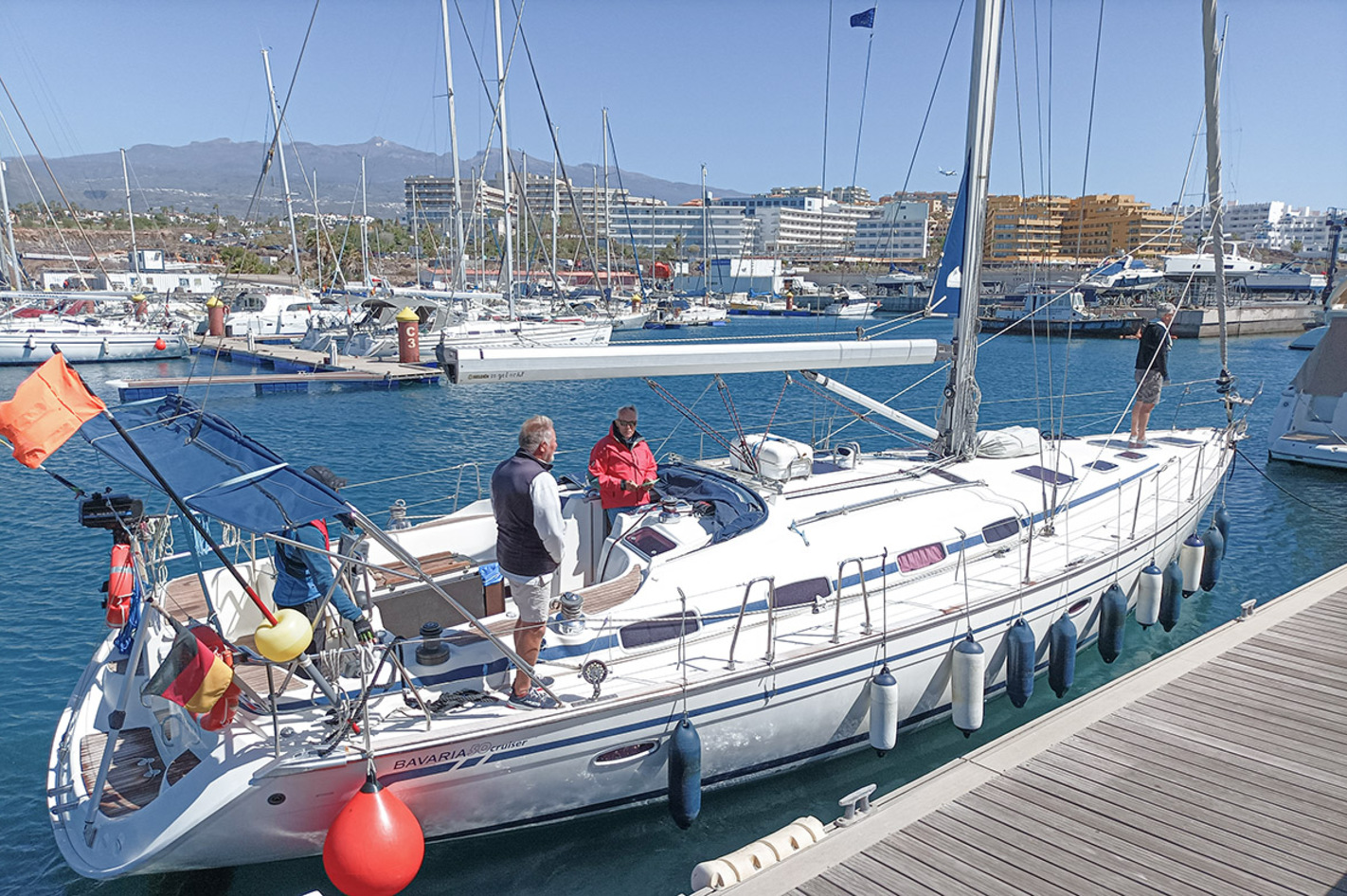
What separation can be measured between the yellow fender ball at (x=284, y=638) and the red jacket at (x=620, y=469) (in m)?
3.78

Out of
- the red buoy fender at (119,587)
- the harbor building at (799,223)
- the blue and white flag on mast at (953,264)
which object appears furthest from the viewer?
the harbor building at (799,223)

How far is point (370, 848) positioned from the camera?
534cm

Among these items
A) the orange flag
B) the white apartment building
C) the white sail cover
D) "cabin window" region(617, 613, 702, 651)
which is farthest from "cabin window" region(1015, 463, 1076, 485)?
the white apartment building

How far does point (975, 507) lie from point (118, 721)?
322 inches

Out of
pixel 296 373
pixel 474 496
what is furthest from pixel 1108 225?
pixel 474 496

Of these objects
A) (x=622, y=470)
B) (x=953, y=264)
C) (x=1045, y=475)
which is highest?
(x=953, y=264)

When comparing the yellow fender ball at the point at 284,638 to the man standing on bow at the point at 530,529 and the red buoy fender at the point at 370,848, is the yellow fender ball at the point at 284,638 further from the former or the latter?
the man standing on bow at the point at 530,529

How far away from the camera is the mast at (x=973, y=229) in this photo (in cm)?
959

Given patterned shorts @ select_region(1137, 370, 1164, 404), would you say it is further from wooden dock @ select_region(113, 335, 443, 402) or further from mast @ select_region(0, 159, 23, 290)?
mast @ select_region(0, 159, 23, 290)

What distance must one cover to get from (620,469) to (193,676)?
4.25 m

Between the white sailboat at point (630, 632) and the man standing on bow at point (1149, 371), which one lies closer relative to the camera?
the white sailboat at point (630, 632)

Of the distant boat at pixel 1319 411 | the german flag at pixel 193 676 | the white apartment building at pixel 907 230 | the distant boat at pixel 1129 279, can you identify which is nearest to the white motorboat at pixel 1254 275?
the distant boat at pixel 1129 279

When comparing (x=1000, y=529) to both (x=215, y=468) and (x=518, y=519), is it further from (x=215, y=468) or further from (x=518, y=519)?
(x=215, y=468)

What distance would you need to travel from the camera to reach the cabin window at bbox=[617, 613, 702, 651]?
7176mm
